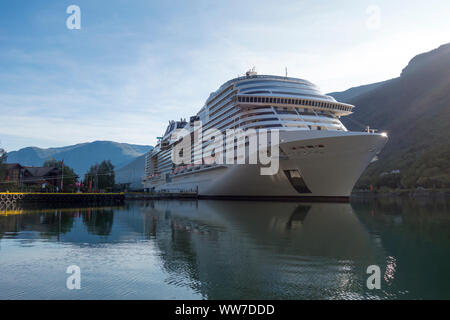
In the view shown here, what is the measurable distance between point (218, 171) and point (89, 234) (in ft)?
90.2

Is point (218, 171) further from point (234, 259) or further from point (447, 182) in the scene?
point (447, 182)

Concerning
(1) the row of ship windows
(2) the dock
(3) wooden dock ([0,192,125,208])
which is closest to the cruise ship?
(1) the row of ship windows

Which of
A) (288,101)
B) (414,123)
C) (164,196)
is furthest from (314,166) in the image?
(414,123)

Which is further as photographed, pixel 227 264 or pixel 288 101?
pixel 288 101

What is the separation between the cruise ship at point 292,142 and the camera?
2867cm

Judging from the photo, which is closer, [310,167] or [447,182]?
[310,167]

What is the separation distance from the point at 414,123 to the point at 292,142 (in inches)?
4745

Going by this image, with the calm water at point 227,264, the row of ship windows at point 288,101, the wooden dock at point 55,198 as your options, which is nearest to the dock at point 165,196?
the wooden dock at point 55,198

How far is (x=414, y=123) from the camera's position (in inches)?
5030

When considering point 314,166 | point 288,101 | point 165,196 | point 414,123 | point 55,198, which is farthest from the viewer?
point 414,123

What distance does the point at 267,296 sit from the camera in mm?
6273

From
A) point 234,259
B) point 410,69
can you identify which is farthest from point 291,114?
point 410,69

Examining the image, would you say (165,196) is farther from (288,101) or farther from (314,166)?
(314,166)

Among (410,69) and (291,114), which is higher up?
(410,69)
